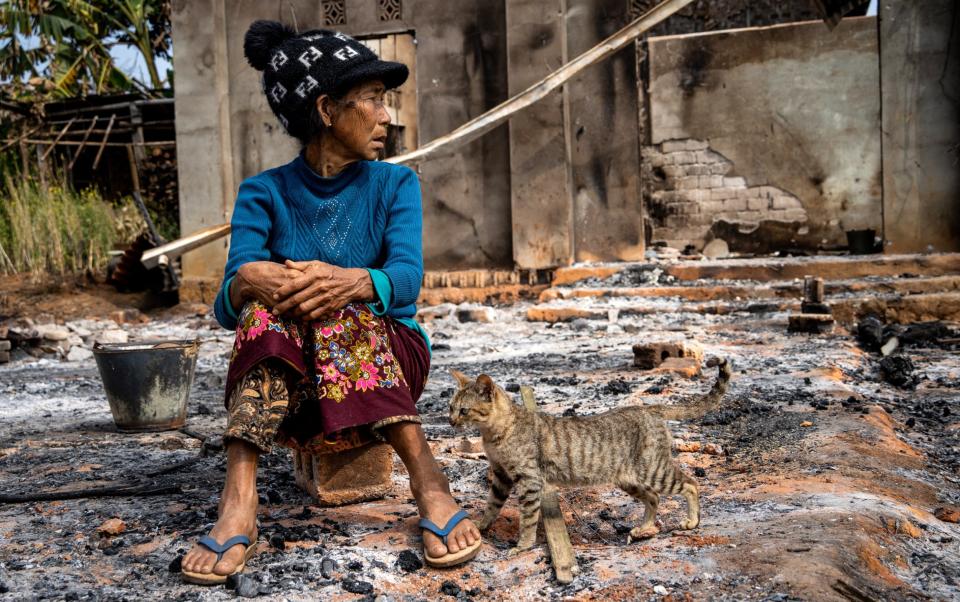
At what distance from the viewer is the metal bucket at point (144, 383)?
4.70 m

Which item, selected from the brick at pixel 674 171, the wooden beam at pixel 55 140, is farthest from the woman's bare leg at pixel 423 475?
the wooden beam at pixel 55 140

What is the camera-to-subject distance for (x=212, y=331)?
934 centimetres

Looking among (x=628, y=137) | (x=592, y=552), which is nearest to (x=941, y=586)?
(x=592, y=552)

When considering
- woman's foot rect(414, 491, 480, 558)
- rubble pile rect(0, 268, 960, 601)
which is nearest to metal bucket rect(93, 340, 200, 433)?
rubble pile rect(0, 268, 960, 601)

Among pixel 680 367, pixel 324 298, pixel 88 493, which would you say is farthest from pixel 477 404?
pixel 680 367

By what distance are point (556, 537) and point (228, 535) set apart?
3.18 feet

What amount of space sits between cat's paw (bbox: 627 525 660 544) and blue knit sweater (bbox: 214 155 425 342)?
1019mm

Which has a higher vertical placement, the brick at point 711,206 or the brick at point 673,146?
the brick at point 673,146

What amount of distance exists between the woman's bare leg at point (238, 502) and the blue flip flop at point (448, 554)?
521 mm

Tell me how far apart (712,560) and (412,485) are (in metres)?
0.94

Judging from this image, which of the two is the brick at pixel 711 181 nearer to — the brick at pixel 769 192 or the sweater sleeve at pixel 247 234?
the brick at pixel 769 192

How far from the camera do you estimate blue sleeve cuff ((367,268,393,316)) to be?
2645 mm

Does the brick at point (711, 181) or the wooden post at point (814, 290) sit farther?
the brick at point (711, 181)

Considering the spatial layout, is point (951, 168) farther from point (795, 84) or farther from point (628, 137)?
point (795, 84)
